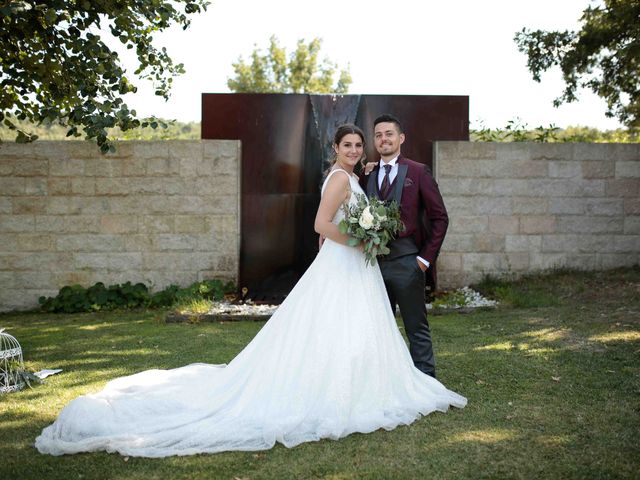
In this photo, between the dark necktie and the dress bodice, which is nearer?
the dress bodice

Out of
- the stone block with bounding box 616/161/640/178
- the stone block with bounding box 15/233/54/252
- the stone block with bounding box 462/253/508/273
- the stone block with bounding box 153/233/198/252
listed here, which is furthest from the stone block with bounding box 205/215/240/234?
the stone block with bounding box 616/161/640/178

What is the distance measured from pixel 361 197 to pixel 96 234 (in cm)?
557

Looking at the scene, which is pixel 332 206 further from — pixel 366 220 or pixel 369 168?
pixel 369 168

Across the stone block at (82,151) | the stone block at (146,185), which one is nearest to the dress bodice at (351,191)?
the stone block at (146,185)

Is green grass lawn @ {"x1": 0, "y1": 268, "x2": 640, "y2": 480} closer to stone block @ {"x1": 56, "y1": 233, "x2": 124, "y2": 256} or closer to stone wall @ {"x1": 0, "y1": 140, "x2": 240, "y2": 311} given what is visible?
stone wall @ {"x1": 0, "y1": 140, "x2": 240, "y2": 311}

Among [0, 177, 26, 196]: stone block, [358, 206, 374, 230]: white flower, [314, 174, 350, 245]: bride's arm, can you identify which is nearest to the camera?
[358, 206, 374, 230]: white flower

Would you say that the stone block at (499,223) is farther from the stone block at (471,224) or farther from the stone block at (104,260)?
the stone block at (104,260)

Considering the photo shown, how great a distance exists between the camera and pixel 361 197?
4.87 m

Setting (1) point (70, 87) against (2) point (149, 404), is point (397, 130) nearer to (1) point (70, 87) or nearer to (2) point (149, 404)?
(2) point (149, 404)

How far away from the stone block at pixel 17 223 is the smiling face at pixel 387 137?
19.9 feet

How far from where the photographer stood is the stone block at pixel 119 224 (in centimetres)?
931

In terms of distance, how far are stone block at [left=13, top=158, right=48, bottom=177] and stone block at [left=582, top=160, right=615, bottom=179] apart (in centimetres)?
730

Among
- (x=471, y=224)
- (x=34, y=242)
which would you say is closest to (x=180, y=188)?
(x=34, y=242)

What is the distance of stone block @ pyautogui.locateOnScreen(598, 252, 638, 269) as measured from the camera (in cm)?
938
